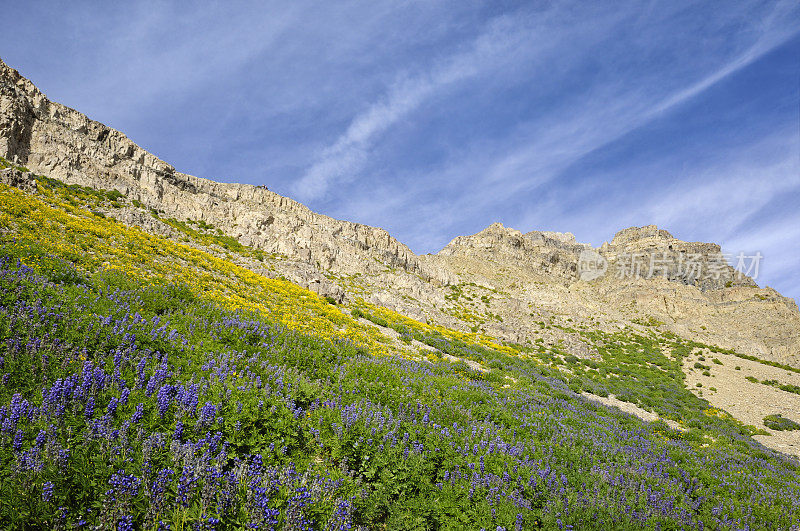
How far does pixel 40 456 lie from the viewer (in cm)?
322

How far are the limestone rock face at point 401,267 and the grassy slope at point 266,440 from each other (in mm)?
19033

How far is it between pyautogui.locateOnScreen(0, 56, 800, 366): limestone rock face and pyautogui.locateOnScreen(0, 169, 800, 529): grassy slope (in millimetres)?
19033

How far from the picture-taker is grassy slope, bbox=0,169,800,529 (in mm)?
3338

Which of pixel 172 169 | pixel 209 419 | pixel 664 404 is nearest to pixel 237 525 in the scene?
pixel 209 419

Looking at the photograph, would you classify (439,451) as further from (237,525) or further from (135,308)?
(135,308)

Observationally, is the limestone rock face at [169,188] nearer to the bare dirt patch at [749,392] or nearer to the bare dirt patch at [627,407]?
the bare dirt patch at [627,407]

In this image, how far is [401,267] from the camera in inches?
2514

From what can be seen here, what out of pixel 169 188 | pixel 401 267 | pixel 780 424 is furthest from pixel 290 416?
pixel 401 267

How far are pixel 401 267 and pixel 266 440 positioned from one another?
194 ft

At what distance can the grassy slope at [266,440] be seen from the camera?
334 cm

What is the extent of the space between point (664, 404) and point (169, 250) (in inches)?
1309

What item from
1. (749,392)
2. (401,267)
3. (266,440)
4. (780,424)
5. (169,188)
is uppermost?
(169,188)

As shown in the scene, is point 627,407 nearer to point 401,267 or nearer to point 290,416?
point 290,416

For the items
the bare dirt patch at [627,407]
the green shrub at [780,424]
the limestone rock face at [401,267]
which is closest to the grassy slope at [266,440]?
the bare dirt patch at [627,407]
